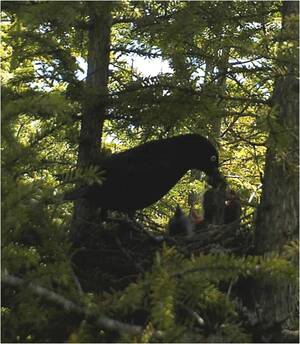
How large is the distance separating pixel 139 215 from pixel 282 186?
2.25 metres

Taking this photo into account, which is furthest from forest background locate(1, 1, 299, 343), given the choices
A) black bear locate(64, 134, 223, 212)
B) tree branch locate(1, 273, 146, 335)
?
black bear locate(64, 134, 223, 212)

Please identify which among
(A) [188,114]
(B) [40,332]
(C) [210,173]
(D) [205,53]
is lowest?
(B) [40,332]

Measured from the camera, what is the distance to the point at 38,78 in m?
6.71

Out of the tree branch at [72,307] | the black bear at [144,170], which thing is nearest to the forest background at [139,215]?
the tree branch at [72,307]

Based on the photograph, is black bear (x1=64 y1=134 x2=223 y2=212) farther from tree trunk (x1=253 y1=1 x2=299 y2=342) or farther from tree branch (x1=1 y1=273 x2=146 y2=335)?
tree branch (x1=1 y1=273 x2=146 y2=335)

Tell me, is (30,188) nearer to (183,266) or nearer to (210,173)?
(183,266)

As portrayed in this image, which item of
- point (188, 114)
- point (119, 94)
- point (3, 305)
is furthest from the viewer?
point (119, 94)

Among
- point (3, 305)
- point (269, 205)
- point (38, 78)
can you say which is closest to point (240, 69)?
point (269, 205)

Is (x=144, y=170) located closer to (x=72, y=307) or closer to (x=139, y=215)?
(x=139, y=215)

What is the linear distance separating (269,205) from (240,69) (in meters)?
1.29

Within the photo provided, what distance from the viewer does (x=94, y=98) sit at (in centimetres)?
659

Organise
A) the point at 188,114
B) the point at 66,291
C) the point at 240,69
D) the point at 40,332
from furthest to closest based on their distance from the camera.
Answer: the point at 188,114
the point at 240,69
the point at 40,332
the point at 66,291

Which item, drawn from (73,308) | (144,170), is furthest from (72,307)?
(144,170)

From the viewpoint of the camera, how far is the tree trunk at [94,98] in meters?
6.59
